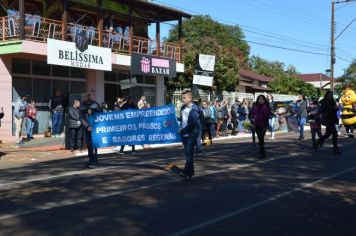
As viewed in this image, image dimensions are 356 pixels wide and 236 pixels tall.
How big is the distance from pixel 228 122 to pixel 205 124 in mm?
7733

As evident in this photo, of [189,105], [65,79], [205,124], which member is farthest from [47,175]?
[65,79]

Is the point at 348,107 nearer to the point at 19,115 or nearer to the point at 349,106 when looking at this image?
the point at 349,106

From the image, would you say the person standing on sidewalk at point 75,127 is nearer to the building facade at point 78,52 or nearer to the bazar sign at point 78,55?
the building facade at point 78,52

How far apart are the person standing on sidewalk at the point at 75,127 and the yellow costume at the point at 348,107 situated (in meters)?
8.61

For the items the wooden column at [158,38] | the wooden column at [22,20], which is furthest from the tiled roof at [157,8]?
the wooden column at [22,20]

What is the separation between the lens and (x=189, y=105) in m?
11.1

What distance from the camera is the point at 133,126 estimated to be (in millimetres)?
13750

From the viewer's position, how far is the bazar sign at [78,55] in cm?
2222

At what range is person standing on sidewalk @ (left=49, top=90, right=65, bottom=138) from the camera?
22844mm

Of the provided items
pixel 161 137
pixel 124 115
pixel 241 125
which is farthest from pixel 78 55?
pixel 161 137

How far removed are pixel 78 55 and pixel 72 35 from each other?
5.15 ft

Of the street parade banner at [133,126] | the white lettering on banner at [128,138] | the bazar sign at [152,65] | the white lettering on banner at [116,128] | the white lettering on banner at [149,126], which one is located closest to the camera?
the street parade banner at [133,126]

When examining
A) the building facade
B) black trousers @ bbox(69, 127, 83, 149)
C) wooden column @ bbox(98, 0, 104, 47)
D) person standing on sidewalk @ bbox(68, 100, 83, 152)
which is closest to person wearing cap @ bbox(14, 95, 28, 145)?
the building facade

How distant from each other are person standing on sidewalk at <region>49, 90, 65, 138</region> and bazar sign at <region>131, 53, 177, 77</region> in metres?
5.12
